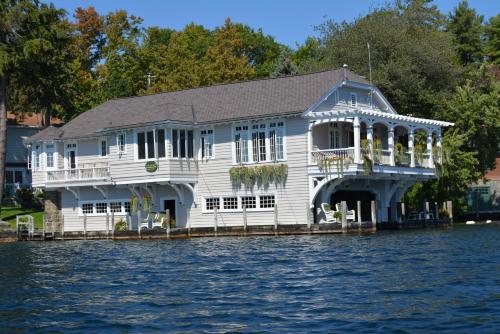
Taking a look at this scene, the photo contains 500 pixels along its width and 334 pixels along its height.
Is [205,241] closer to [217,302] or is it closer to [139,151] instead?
[139,151]

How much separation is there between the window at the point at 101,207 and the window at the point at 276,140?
12210 millimetres

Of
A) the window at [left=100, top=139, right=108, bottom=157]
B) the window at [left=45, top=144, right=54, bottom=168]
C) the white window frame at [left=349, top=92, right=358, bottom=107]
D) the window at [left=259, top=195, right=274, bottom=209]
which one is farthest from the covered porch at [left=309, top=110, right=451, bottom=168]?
the window at [left=45, top=144, right=54, bottom=168]

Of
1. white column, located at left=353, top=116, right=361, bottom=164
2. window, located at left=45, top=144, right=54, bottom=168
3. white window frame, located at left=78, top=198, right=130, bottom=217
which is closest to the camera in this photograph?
white column, located at left=353, top=116, right=361, bottom=164

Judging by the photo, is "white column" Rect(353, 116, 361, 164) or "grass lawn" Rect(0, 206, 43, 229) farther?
"grass lawn" Rect(0, 206, 43, 229)

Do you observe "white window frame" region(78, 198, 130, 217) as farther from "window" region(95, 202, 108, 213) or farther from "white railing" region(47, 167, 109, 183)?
"white railing" region(47, 167, 109, 183)

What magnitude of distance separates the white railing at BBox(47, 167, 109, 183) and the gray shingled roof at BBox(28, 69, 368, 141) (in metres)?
2.16

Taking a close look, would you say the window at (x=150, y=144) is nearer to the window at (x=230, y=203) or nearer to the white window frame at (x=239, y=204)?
the white window frame at (x=239, y=204)

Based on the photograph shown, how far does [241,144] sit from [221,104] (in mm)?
3597

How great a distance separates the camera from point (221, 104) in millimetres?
49531

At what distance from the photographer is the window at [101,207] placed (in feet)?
172

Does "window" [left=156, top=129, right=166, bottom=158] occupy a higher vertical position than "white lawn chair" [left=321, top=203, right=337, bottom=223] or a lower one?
higher

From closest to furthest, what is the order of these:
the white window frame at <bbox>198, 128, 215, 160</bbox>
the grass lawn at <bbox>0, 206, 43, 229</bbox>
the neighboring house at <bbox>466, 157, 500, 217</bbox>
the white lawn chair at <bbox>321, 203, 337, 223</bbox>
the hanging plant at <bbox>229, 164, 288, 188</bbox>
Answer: the white lawn chair at <bbox>321, 203, 337, 223</bbox>
the hanging plant at <bbox>229, 164, 288, 188</bbox>
the white window frame at <bbox>198, 128, 215, 160</bbox>
the grass lawn at <bbox>0, 206, 43, 229</bbox>
the neighboring house at <bbox>466, 157, 500, 217</bbox>

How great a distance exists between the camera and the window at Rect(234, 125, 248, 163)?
47.0 metres

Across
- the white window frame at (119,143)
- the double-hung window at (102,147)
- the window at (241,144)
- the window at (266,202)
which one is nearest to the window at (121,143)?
the white window frame at (119,143)
